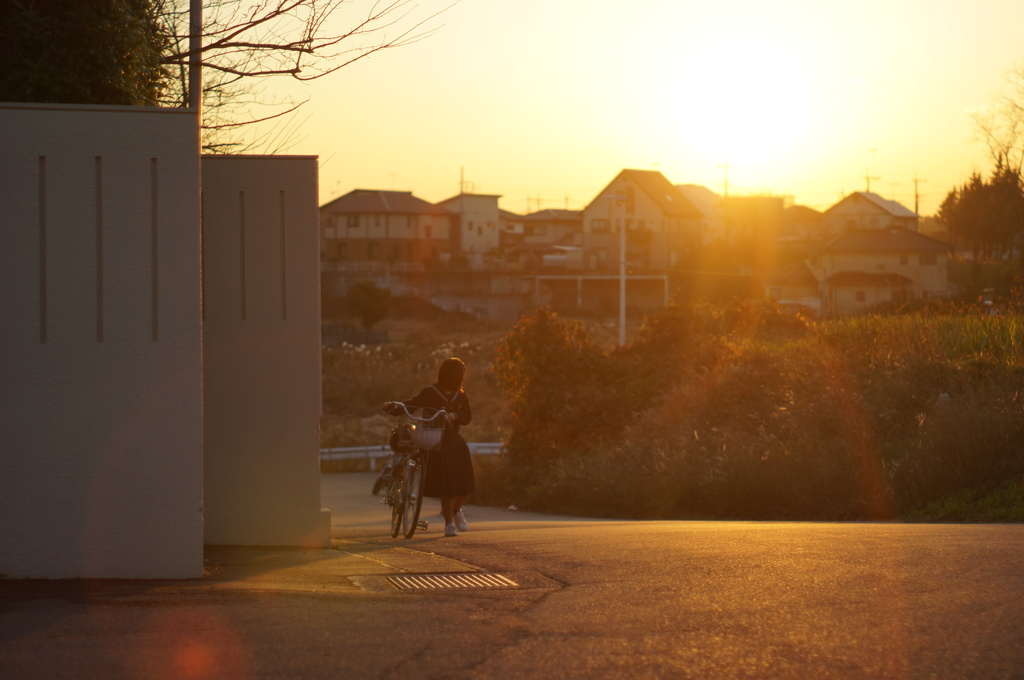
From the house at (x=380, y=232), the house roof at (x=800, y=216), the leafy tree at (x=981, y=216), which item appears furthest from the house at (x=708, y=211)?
the house at (x=380, y=232)

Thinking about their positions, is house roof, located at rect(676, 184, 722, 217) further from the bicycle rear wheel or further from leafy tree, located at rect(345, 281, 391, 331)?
the bicycle rear wheel

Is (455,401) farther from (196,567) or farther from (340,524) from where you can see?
(340,524)

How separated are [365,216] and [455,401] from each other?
270 feet

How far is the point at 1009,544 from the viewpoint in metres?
8.35

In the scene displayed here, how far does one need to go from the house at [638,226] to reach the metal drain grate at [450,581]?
257ft

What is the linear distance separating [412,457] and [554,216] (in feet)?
329

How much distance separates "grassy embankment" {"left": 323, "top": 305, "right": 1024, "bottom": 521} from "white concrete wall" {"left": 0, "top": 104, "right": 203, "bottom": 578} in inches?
393

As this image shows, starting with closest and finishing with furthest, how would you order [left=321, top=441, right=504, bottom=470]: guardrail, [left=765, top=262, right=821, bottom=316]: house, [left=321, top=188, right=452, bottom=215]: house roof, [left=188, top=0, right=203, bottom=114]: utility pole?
[left=188, top=0, right=203, bottom=114]: utility pole < [left=321, top=441, right=504, bottom=470]: guardrail < [left=765, top=262, right=821, bottom=316]: house < [left=321, top=188, right=452, bottom=215]: house roof

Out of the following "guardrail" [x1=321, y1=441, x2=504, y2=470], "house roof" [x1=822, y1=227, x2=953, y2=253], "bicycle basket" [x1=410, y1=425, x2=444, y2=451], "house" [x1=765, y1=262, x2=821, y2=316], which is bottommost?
"guardrail" [x1=321, y1=441, x2=504, y2=470]

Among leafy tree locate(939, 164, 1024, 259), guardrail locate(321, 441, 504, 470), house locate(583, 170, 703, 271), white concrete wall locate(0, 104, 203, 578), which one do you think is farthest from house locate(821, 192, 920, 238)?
white concrete wall locate(0, 104, 203, 578)

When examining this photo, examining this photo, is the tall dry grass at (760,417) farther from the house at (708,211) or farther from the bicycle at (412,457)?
the house at (708,211)

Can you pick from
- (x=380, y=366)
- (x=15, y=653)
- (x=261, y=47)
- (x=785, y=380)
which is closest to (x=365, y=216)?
(x=380, y=366)

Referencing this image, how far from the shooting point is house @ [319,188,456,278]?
91750 millimetres

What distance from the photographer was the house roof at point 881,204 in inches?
4040
